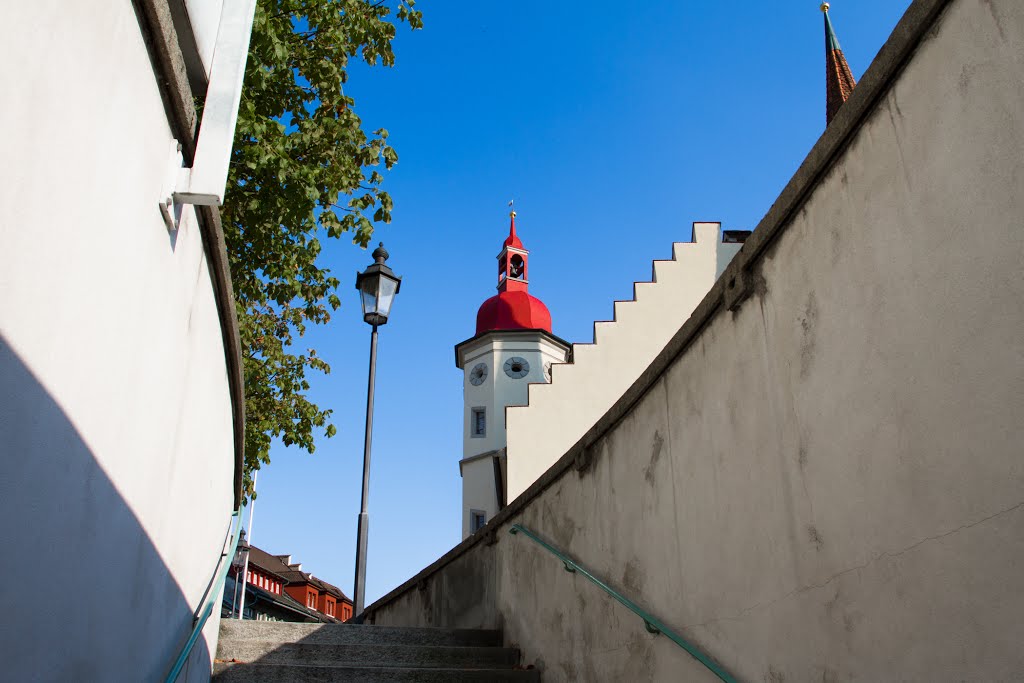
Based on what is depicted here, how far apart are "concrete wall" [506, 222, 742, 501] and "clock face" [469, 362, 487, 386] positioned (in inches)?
519

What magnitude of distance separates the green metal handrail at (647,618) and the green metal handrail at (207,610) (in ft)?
8.21

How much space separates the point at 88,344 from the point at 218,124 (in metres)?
1.46

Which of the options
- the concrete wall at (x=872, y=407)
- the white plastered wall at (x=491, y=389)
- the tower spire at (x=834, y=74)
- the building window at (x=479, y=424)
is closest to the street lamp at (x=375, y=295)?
the concrete wall at (x=872, y=407)

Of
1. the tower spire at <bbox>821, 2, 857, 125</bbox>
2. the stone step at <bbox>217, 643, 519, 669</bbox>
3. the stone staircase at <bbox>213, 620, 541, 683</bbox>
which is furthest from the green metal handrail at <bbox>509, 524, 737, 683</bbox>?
the tower spire at <bbox>821, 2, 857, 125</bbox>

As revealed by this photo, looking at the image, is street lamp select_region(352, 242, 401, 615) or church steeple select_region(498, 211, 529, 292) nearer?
street lamp select_region(352, 242, 401, 615)

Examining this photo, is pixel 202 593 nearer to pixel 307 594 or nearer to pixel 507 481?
pixel 507 481

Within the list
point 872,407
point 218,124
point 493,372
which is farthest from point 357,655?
point 493,372

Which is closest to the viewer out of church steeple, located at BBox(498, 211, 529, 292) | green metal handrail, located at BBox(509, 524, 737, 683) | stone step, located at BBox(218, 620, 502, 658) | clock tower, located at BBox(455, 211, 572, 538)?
green metal handrail, located at BBox(509, 524, 737, 683)

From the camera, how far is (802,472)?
3697 mm

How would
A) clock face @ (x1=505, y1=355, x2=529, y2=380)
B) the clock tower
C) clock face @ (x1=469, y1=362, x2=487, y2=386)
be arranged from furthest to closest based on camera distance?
clock face @ (x1=469, y1=362, x2=487, y2=386) < clock face @ (x1=505, y1=355, x2=529, y2=380) < the clock tower

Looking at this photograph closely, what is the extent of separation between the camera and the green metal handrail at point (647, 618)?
4.28 meters

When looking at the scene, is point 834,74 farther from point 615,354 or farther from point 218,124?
point 218,124

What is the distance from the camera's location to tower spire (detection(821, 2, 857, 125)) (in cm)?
2786

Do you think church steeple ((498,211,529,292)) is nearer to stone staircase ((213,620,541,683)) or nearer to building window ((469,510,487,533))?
building window ((469,510,487,533))
